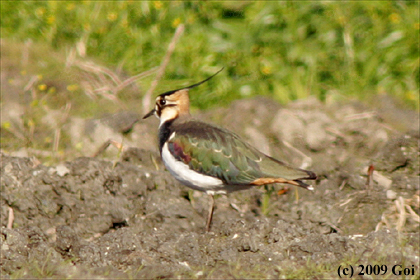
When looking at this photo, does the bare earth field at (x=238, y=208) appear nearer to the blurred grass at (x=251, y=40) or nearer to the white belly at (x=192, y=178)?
the white belly at (x=192, y=178)

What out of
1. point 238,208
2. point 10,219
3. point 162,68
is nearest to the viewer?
point 10,219

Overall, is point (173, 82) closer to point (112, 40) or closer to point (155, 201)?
point (112, 40)

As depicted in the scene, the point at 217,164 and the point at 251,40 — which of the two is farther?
the point at 251,40

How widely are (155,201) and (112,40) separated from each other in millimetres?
3012

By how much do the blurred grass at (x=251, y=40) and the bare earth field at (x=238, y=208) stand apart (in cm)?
57

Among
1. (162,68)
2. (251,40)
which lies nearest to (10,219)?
(162,68)

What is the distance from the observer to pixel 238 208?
17.3ft

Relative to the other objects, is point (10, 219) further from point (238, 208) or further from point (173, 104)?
point (238, 208)

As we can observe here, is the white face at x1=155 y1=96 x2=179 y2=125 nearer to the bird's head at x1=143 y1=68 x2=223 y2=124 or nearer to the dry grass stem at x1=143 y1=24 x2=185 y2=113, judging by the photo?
the bird's head at x1=143 y1=68 x2=223 y2=124

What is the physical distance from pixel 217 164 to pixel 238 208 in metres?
0.59

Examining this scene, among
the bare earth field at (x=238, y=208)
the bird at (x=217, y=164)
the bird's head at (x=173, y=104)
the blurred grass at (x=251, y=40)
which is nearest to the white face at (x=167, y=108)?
the bird's head at (x=173, y=104)

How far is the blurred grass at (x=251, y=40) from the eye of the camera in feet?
23.7

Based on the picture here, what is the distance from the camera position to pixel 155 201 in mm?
5055

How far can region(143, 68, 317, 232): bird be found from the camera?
4.77 meters
